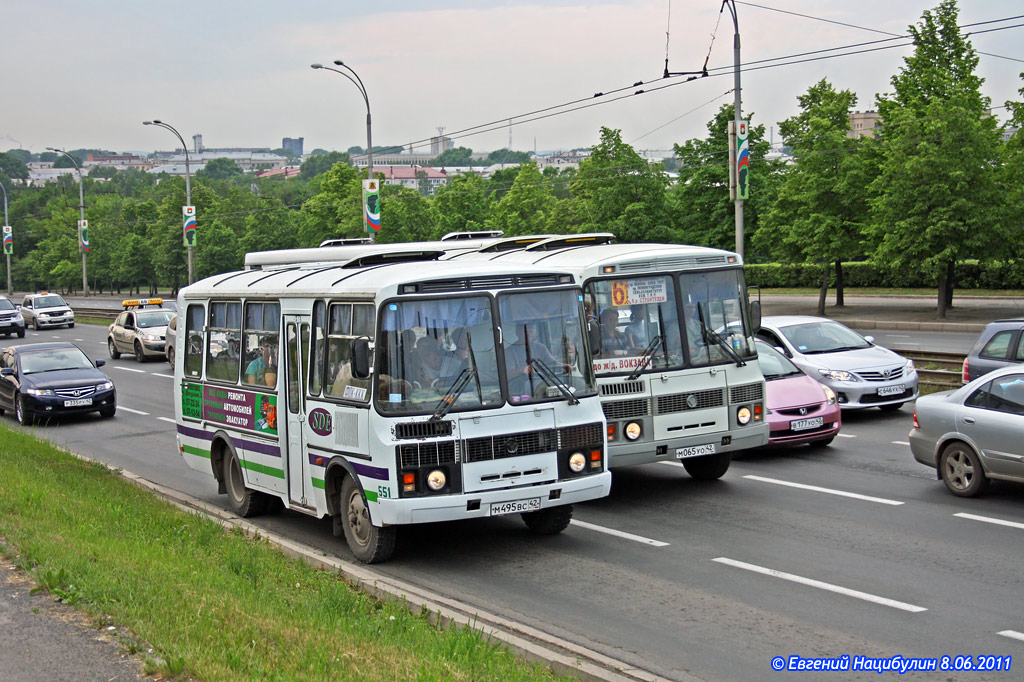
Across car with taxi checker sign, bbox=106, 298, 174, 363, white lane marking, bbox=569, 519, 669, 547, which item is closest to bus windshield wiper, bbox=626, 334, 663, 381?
white lane marking, bbox=569, 519, 669, 547

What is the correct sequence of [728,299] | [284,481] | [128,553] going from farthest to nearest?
[728,299]
[284,481]
[128,553]

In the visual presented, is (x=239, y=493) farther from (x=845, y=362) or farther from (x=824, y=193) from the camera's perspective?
(x=824, y=193)

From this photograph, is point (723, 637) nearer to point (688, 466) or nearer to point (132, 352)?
point (688, 466)

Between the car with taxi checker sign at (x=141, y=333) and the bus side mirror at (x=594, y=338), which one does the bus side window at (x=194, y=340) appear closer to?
the bus side mirror at (x=594, y=338)

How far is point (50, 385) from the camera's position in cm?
2234

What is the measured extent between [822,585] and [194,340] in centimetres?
824

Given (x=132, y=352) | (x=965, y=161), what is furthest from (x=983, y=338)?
(x=132, y=352)

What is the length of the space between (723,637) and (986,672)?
1.72 metres

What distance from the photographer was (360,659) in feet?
21.0

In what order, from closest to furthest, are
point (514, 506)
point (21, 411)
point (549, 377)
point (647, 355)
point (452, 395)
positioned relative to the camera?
1. point (452, 395)
2. point (514, 506)
3. point (549, 377)
4. point (647, 355)
5. point (21, 411)

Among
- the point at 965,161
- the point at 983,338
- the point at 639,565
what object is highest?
the point at 965,161

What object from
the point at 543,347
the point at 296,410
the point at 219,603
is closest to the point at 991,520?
the point at 543,347

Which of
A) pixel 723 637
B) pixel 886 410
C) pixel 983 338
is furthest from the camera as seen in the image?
pixel 886 410

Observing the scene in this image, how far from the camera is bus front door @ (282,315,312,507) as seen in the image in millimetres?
11016
